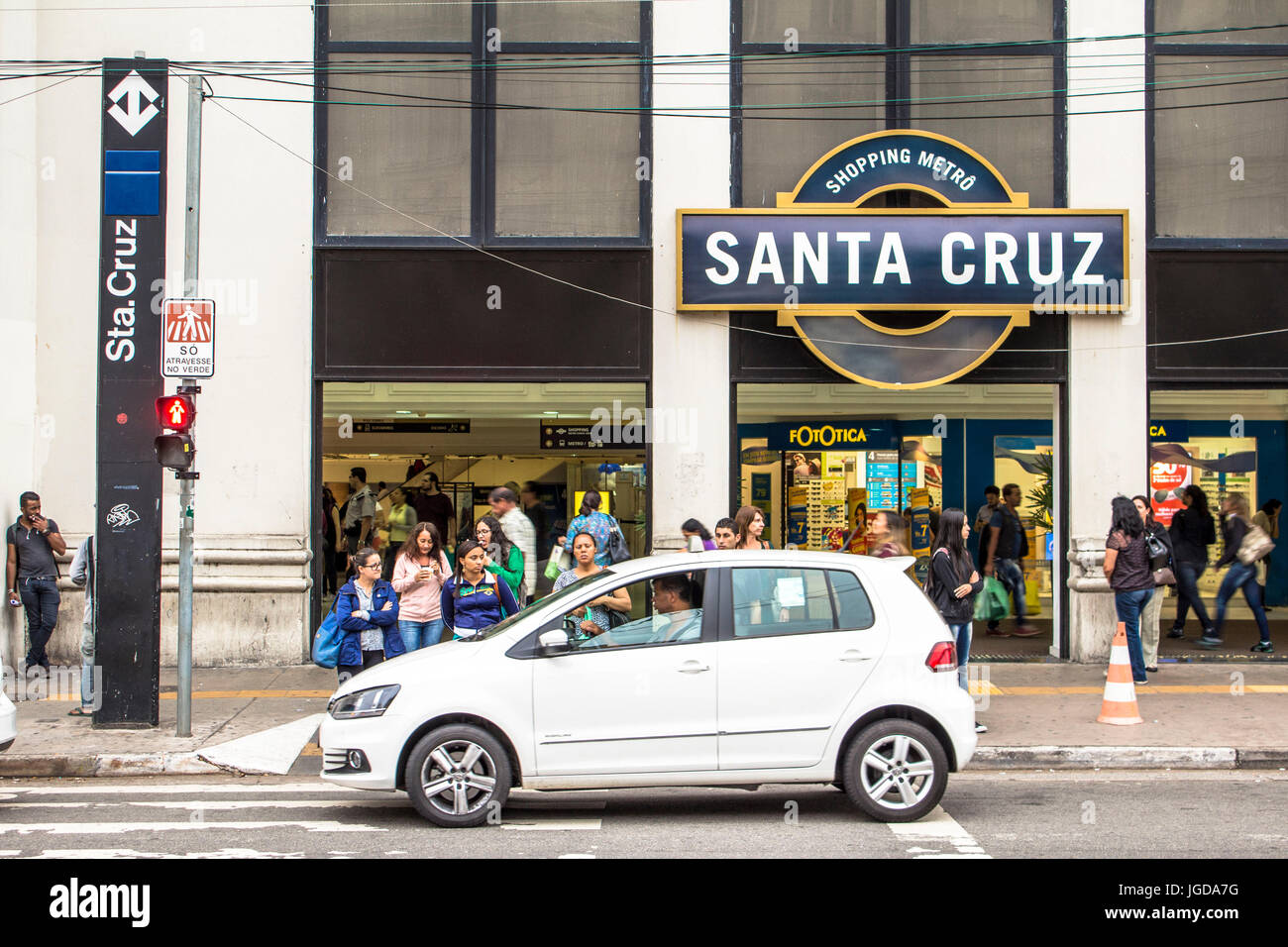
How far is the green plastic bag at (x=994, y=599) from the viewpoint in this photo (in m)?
14.7

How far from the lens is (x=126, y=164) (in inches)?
399

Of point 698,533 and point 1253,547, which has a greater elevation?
point 698,533

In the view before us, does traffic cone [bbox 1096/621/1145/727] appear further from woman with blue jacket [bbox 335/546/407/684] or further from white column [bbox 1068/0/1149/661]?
woman with blue jacket [bbox 335/546/407/684]

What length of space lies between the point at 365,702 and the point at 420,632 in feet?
8.72

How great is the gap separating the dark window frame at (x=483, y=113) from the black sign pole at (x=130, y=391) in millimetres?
3029

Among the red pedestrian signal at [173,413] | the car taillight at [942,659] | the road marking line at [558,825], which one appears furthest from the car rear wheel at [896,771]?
the red pedestrian signal at [173,413]

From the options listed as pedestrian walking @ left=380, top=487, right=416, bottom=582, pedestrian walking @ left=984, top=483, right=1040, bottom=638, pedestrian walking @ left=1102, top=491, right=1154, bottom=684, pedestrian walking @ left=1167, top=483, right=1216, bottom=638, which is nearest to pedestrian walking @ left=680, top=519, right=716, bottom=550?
pedestrian walking @ left=1102, top=491, right=1154, bottom=684

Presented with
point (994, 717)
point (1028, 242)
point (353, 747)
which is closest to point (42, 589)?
point (353, 747)

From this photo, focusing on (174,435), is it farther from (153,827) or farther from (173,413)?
(153,827)

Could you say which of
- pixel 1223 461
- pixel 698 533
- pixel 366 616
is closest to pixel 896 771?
pixel 698 533

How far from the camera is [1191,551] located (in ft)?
47.4

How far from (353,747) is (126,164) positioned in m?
5.73

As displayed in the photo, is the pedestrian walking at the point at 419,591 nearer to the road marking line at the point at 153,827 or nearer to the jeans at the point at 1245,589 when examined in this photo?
the road marking line at the point at 153,827

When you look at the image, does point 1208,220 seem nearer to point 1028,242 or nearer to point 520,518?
point 1028,242
